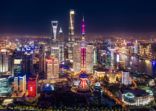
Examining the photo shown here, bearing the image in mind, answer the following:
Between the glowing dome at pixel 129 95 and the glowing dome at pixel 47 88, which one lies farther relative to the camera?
the glowing dome at pixel 47 88

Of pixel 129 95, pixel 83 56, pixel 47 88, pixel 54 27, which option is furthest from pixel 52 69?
pixel 129 95

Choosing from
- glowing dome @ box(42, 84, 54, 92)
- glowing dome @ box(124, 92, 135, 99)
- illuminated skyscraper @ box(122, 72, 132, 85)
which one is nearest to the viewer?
glowing dome @ box(124, 92, 135, 99)

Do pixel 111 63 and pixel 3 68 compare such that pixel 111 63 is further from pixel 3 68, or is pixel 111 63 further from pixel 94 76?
pixel 3 68

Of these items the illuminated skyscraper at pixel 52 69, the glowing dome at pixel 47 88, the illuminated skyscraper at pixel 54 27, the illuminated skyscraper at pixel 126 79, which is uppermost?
the illuminated skyscraper at pixel 54 27

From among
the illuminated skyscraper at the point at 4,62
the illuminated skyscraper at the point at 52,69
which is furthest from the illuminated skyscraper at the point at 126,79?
the illuminated skyscraper at the point at 4,62

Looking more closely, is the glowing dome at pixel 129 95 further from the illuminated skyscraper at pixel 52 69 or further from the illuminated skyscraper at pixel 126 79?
the illuminated skyscraper at pixel 52 69

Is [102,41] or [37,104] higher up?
[102,41]

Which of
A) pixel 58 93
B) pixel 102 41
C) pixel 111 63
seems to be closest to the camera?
pixel 58 93

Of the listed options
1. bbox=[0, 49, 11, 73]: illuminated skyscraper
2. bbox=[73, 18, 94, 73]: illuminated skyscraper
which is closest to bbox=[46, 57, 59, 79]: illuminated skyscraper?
bbox=[73, 18, 94, 73]: illuminated skyscraper

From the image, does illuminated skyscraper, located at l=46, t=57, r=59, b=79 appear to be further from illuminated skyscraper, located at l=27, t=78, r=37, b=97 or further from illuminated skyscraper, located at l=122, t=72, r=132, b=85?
illuminated skyscraper, located at l=122, t=72, r=132, b=85

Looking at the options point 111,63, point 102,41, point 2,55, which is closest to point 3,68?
point 2,55

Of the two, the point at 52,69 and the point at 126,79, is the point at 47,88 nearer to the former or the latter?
the point at 52,69
